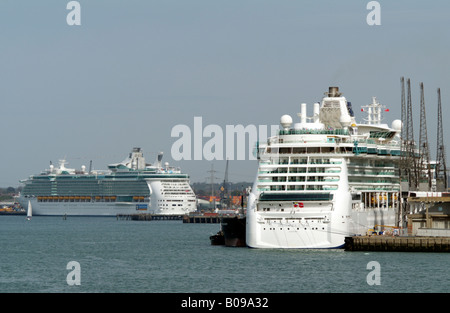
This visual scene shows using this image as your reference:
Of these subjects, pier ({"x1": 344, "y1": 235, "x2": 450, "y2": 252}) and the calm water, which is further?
pier ({"x1": 344, "y1": 235, "x2": 450, "y2": 252})

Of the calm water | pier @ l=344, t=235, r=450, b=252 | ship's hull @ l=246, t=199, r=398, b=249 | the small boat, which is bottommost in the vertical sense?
the calm water

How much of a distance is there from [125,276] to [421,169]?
139ft

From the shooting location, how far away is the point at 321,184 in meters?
69.4

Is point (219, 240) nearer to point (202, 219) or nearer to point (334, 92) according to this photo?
point (334, 92)

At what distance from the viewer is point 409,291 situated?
163ft

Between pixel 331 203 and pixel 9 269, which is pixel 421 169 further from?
pixel 9 269

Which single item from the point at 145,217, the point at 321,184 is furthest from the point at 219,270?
the point at 145,217

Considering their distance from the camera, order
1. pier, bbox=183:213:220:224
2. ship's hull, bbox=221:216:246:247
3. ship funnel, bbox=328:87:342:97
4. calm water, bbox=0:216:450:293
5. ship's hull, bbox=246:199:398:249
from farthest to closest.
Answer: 1. pier, bbox=183:213:220:224
2. ship funnel, bbox=328:87:342:97
3. ship's hull, bbox=221:216:246:247
4. ship's hull, bbox=246:199:398:249
5. calm water, bbox=0:216:450:293

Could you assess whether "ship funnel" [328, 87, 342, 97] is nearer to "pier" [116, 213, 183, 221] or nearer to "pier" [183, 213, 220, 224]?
"pier" [183, 213, 220, 224]

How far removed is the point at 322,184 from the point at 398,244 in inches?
262

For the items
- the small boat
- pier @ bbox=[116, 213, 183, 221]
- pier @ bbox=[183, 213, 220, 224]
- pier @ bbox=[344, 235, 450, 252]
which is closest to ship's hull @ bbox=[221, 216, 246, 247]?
the small boat

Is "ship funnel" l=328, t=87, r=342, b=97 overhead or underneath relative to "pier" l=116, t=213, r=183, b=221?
overhead

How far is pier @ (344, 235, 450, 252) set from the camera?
68.6 m
